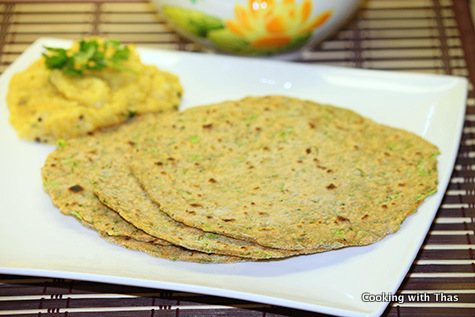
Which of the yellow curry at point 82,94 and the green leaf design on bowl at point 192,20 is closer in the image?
the yellow curry at point 82,94

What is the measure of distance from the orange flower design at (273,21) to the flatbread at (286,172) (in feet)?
1.70

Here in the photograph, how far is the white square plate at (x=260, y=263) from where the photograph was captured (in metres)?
2.62

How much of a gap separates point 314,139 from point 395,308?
34.7 inches

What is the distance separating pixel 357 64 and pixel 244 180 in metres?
1.60

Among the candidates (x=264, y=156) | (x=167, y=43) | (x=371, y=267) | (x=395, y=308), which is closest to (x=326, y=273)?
(x=371, y=267)

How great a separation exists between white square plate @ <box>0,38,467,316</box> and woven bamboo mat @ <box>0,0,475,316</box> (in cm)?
17

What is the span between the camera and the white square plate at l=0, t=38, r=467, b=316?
2.62 m

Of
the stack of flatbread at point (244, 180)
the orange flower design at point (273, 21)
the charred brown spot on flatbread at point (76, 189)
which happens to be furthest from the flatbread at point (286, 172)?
the orange flower design at point (273, 21)

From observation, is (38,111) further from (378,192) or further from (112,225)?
(378,192)

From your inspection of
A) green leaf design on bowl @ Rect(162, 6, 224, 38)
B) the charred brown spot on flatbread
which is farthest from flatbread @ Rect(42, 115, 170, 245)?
green leaf design on bowl @ Rect(162, 6, 224, 38)

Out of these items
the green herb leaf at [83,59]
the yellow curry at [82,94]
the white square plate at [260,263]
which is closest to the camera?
the white square plate at [260,263]

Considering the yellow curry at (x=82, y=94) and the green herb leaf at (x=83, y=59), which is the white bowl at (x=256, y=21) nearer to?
the yellow curry at (x=82, y=94)

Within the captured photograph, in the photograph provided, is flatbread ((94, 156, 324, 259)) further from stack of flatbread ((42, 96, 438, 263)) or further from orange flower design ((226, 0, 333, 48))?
orange flower design ((226, 0, 333, 48))

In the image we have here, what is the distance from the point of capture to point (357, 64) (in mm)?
4188
